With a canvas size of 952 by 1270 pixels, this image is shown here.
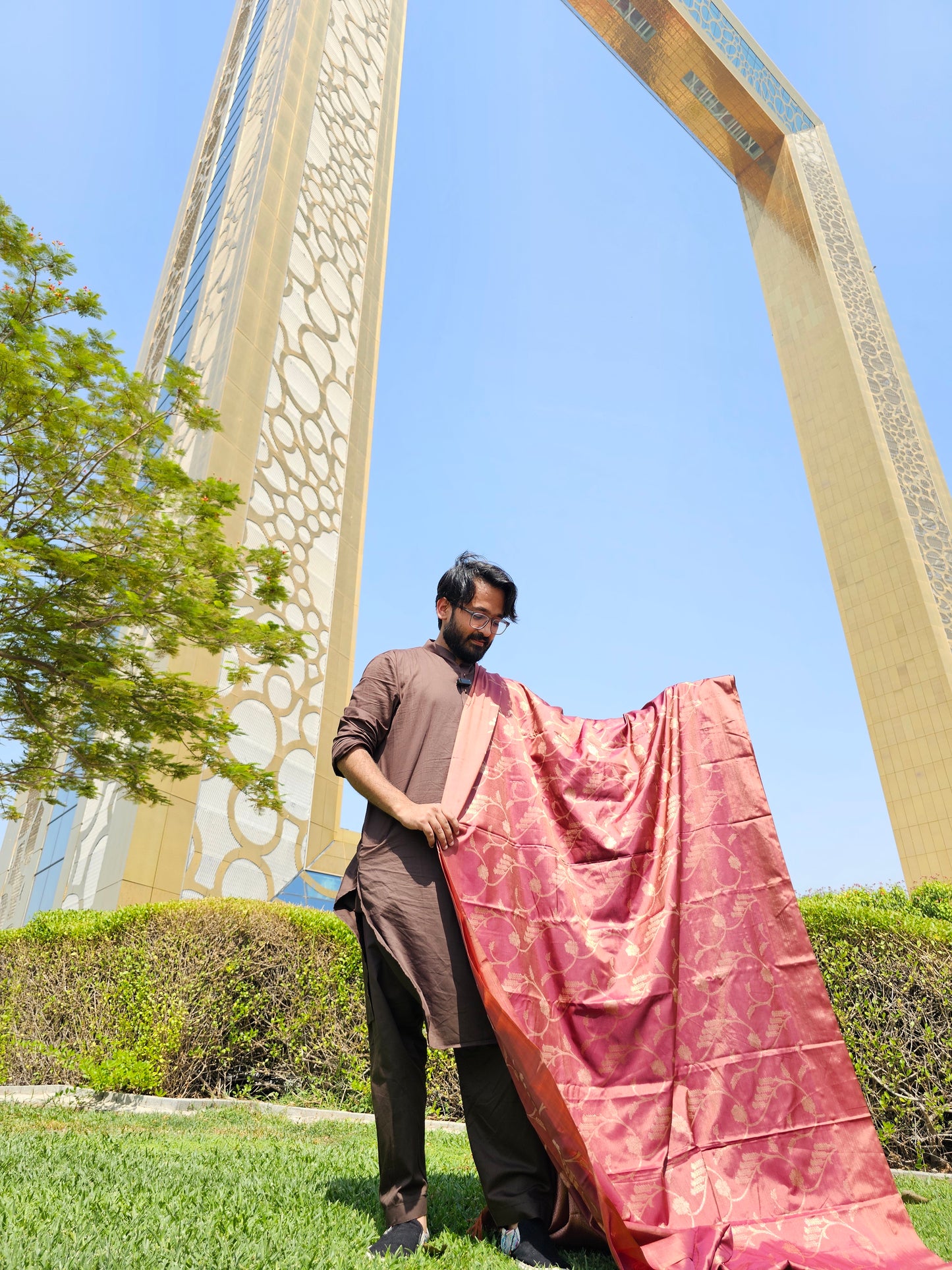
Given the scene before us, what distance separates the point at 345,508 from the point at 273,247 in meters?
4.19

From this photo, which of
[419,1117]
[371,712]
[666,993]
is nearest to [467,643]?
[371,712]

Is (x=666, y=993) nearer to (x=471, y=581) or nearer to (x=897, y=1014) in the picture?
(x=471, y=581)

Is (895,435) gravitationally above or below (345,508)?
above

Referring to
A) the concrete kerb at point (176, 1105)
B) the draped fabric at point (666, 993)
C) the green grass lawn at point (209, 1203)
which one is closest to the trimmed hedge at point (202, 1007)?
the concrete kerb at point (176, 1105)

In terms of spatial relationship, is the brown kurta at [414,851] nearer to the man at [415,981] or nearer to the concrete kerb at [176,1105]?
the man at [415,981]

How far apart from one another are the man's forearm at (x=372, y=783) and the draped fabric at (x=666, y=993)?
142 millimetres

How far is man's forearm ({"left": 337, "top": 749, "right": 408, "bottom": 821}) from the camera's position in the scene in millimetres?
2109

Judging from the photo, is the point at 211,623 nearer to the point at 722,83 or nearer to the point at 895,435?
the point at 895,435

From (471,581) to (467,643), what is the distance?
0.60 ft

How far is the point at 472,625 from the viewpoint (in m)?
2.43

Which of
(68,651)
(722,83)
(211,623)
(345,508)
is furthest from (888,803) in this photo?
(722,83)

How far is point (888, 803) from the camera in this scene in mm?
13180

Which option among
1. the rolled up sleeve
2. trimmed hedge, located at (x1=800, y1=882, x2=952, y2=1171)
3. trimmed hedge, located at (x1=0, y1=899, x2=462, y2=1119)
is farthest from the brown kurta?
trimmed hedge, located at (x1=0, y1=899, x2=462, y2=1119)

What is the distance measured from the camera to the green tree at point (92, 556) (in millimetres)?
5473
